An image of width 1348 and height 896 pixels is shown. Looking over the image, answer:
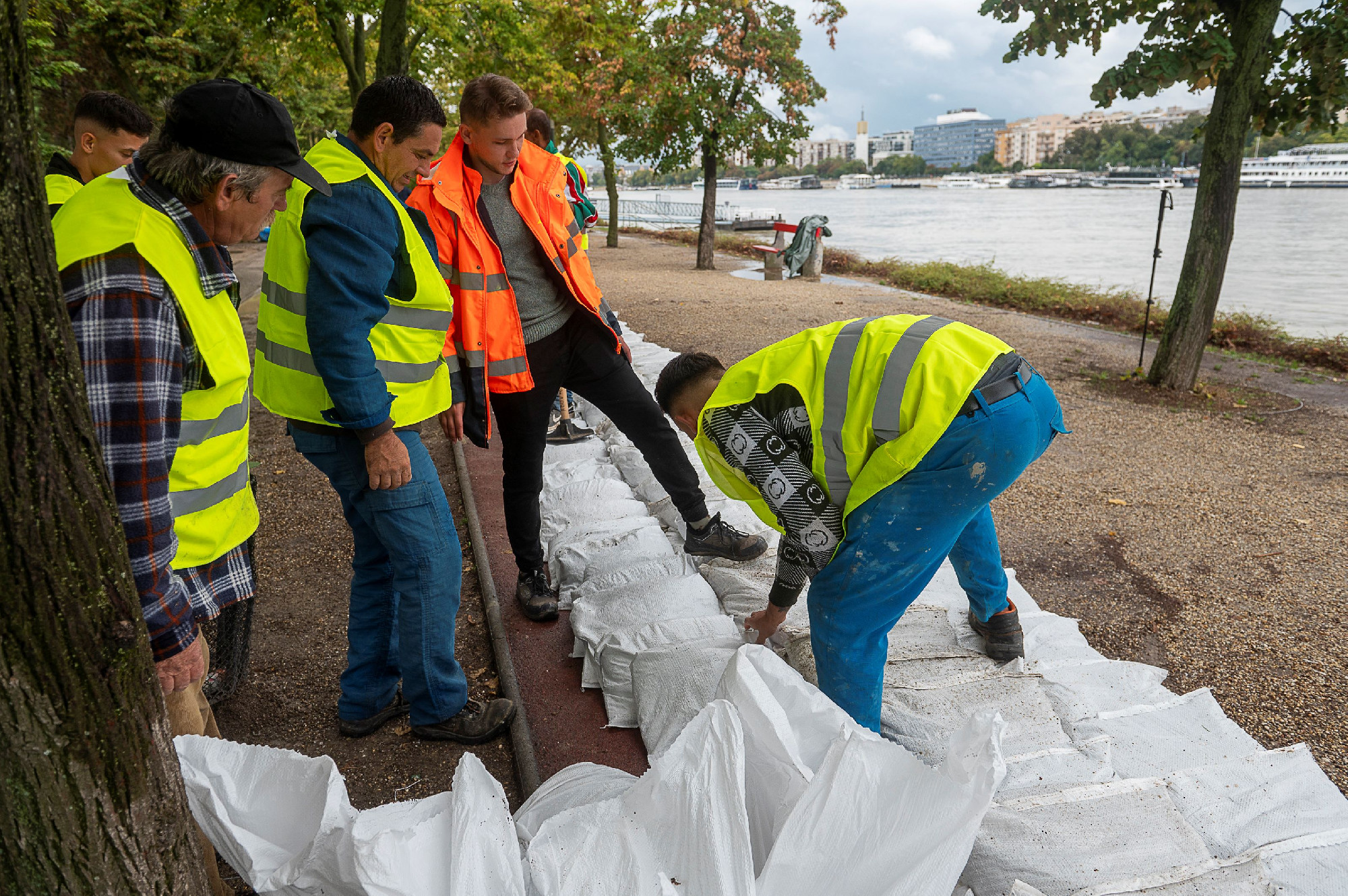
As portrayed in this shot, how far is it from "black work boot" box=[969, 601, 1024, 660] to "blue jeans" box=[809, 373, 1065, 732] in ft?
1.94

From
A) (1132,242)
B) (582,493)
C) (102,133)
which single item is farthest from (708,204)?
(1132,242)

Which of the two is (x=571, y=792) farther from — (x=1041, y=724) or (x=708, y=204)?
(x=708, y=204)

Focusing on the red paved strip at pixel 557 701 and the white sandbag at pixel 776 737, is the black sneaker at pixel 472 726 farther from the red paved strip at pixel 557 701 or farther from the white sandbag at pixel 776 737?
the white sandbag at pixel 776 737

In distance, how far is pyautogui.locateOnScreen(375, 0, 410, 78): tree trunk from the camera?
21.1ft

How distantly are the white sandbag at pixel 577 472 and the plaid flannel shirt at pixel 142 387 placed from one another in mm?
2457

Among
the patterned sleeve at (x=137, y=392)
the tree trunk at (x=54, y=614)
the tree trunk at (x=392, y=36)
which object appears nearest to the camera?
the tree trunk at (x=54, y=614)

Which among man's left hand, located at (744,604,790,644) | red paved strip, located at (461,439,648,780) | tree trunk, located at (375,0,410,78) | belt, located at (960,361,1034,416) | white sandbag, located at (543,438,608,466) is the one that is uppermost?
tree trunk, located at (375,0,410,78)

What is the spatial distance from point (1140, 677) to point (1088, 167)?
73736 mm

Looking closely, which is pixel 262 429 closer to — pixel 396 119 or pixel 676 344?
pixel 676 344

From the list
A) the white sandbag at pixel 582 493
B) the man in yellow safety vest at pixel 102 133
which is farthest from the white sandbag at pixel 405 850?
the man in yellow safety vest at pixel 102 133

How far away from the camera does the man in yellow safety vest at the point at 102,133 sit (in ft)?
10.0

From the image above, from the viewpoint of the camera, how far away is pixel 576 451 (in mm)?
4375

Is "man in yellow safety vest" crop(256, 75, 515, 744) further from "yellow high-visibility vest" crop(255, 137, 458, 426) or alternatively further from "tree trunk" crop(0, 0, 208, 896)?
"tree trunk" crop(0, 0, 208, 896)

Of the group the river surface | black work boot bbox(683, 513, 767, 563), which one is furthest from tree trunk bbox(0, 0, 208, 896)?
the river surface
